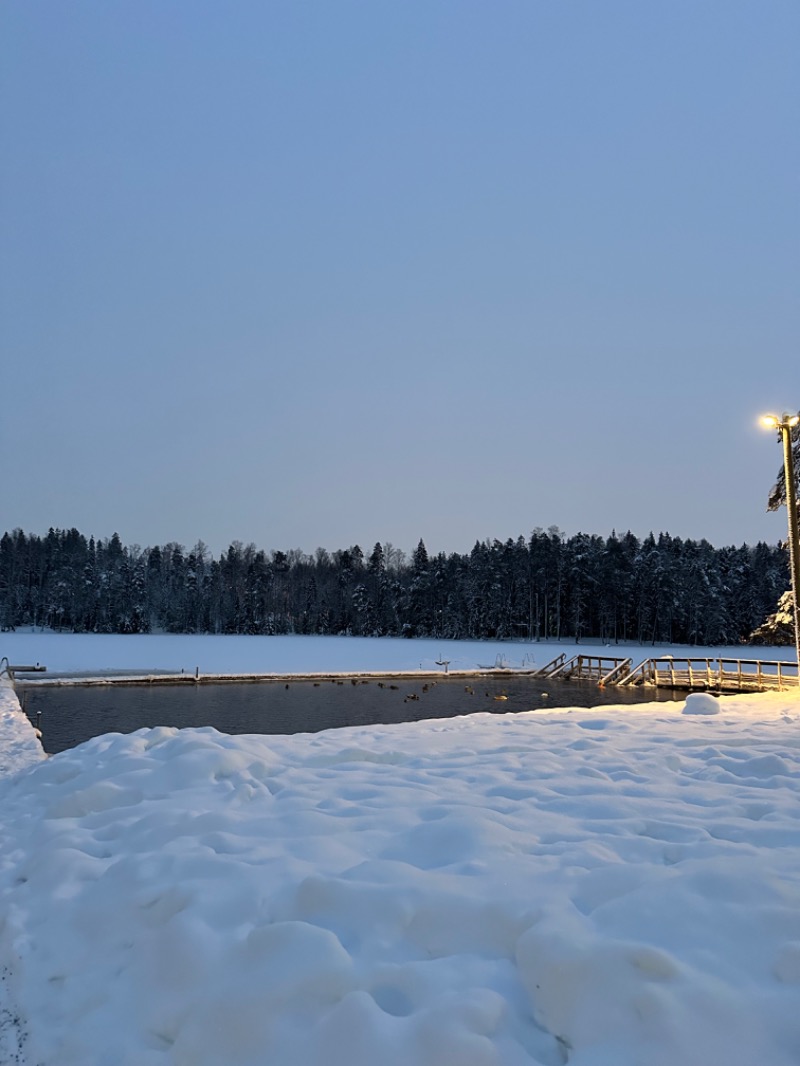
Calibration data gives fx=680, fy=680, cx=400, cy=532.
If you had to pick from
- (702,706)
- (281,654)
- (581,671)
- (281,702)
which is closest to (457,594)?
(281,654)

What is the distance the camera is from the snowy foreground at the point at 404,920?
2535 millimetres

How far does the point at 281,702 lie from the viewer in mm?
23625

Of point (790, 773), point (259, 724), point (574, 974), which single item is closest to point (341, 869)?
point (574, 974)

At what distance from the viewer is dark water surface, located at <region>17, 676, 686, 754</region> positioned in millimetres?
18547

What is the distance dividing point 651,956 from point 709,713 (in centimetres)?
882

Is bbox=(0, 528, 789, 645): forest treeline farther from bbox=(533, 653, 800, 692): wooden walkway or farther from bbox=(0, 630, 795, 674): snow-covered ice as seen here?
bbox=(533, 653, 800, 692): wooden walkway

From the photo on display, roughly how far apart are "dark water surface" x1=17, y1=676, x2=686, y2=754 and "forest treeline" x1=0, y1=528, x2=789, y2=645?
1717 inches

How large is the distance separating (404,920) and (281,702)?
21136 mm

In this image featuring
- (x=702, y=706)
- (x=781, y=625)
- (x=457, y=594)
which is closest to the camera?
(x=702, y=706)

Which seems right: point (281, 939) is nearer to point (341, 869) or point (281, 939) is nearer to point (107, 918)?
point (341, 869)

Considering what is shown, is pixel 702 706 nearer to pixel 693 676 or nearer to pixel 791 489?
pixel 791 489

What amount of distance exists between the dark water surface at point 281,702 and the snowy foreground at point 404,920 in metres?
11.3

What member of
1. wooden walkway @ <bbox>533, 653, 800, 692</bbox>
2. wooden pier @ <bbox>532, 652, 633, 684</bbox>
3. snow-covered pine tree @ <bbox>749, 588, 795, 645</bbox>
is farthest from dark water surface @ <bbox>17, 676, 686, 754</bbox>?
snow-covered pine tree @ <bbox>749, 588, 795, 645</bbox>

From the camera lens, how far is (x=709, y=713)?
1057 cm
